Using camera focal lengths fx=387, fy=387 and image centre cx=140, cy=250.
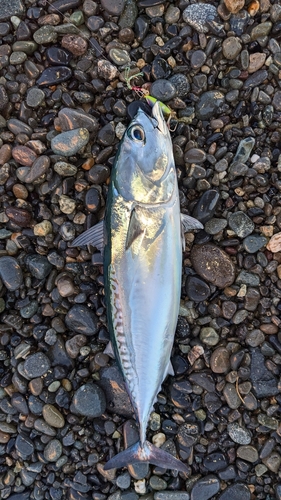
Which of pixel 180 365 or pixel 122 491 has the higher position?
pixel 180 365

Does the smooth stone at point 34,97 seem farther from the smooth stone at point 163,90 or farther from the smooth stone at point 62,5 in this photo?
the smooth stone at point 163,90

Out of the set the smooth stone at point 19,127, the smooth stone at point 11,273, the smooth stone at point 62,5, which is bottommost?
the smooth stone at point 11,273

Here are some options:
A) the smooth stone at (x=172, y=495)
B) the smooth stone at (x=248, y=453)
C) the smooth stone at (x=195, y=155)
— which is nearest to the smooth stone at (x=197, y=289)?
the smooth stone at (x=195, y=155)

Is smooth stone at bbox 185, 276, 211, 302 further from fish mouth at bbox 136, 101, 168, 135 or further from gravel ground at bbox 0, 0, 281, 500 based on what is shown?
fish mouth at bbox 136, 101, 168, 135

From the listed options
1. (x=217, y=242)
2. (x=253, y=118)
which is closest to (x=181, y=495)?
(x=217, y=242)

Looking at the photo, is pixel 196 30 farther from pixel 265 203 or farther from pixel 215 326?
pixel 215 326

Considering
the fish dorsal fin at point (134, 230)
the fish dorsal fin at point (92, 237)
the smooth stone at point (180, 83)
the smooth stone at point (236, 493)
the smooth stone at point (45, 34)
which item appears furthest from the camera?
the smooth stone at point (45, 34)

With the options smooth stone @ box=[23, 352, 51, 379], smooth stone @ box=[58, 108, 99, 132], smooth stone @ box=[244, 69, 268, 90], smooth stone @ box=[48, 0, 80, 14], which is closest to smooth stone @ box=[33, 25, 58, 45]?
smooth stone @ box=[48, 0, 80, 14]
